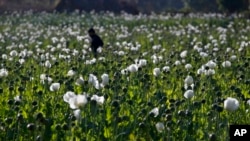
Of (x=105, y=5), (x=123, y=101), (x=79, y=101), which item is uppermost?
(x=105, y=5)

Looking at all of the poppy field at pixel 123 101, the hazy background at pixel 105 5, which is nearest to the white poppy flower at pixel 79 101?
the poppy field at pixel 123 101

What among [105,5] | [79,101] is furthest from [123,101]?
[105,5]

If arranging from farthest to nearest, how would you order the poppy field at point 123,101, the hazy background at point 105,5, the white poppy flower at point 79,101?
the hazy background at point 105,5
the poppy field at point 123,101
the white poppy flower at point 79,101

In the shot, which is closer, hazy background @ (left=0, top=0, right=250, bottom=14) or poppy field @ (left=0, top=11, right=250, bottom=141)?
poppy field @ (left=0, top=11, right=250, bottom=141)

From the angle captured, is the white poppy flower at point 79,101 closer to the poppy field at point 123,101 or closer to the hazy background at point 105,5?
the poppy field at point 123,101

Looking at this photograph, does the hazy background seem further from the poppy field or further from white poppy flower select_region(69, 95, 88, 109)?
white poppy flower select_region(69, 95, 88, 109)

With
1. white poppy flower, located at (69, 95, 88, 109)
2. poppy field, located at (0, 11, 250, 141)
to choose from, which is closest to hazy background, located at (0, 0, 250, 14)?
poppy field, located at (0, 11, 250, 141)

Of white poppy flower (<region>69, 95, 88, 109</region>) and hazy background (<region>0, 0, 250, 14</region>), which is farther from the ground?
hazy background (<region>0, 0, 250, 14</region>)

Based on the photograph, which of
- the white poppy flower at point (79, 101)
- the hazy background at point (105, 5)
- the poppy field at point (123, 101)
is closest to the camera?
the white poppy flower at point (79, 101)

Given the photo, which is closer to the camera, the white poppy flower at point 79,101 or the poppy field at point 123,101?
the white poppy flower at point 79,101

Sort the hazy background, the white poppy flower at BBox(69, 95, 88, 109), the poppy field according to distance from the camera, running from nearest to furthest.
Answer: the white poppy flower at BBox(69, 95, 88, 109) → the poppy field → the hazy background

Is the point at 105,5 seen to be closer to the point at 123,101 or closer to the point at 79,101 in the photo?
the point at 123,101

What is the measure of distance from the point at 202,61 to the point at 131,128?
6.68 m

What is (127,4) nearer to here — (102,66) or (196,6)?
(196,6)
